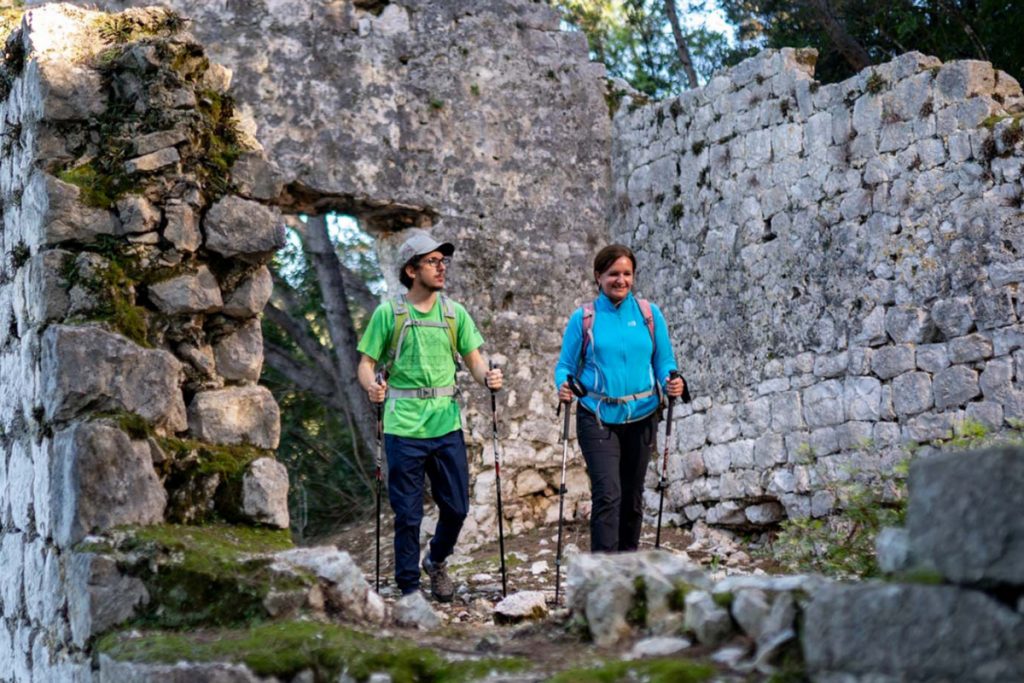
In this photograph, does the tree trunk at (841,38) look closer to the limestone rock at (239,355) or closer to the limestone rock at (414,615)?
the limestone rock at (239,355)

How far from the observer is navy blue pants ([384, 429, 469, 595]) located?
21.8 ft

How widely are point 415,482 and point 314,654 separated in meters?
2.43

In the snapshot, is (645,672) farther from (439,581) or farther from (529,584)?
(529,584)

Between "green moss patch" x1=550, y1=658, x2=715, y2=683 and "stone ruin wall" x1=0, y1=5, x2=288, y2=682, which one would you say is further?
"stone ruin wall" x1=0, y1=5, x2=288, y2=682

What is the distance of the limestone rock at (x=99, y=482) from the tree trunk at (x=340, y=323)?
859 cm

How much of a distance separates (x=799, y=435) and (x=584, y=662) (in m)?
6.25

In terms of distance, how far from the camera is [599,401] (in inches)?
259

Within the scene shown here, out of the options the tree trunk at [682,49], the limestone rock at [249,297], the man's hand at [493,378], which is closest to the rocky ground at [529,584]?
the man's hand at [493,378]

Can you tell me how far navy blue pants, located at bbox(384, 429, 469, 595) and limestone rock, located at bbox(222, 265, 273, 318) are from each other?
1.02 m

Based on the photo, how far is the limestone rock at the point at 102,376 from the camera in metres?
5.30

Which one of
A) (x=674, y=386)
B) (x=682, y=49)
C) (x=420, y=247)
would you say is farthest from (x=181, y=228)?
(x=682, y=49)

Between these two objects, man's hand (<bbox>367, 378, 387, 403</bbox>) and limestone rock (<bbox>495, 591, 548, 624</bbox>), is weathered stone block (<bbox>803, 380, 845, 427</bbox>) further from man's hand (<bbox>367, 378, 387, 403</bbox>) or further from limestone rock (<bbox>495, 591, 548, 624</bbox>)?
limestone rock (<bbox>495, 591, 548, 624</bbox>)

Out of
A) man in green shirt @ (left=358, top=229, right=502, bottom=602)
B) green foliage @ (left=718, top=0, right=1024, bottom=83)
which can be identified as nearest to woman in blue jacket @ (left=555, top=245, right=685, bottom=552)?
man in green shirt @ (left=358, top=229, right=502, bottom=602)

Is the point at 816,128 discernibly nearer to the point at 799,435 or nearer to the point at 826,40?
the point at 799,435
